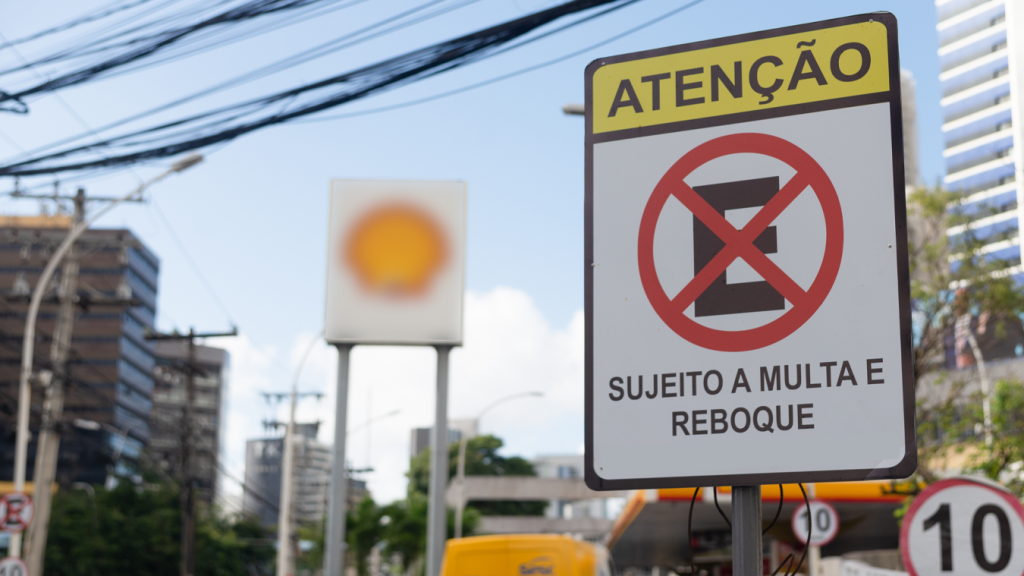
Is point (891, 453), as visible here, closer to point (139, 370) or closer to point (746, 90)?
point (746, 90)

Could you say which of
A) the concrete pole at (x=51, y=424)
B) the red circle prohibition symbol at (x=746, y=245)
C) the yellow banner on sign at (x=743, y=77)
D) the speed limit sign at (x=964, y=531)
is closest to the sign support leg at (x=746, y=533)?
the red circle prohibition symbol at (x=746, y=245)

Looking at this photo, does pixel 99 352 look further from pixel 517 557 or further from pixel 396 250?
pixel 517 557

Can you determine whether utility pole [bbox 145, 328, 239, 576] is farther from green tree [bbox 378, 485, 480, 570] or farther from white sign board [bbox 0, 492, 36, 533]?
white sign board [bbox 0, 492, 36, 533]

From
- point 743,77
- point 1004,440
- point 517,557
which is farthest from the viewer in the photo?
point 1004,440

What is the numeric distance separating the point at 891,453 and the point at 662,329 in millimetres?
530

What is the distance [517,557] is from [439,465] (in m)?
3.87

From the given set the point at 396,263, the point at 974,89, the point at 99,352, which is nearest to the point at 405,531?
the point at 396,263

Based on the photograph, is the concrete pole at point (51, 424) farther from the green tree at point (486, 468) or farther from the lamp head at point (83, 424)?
the green tree at point (486, 468)

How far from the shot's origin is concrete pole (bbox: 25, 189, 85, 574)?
20422 mm

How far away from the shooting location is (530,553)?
13555 mm

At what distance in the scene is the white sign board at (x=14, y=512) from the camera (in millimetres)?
16297

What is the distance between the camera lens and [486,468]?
88.4m

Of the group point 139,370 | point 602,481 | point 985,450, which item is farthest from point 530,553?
point 139,370

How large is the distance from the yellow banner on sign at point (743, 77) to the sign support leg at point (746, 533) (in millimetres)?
857
